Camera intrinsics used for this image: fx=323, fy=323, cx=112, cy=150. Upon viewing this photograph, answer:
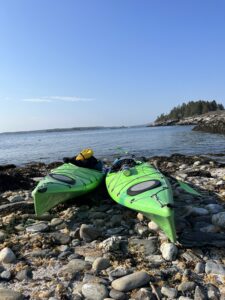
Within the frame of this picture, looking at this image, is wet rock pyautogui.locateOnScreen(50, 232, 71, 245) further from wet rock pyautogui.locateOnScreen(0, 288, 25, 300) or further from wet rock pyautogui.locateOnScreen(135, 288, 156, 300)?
wet rock pyautogui.locateOnScreen(135, 288, 156, 300)

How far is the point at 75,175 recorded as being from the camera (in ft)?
28.7

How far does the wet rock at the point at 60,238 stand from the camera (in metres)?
5.62

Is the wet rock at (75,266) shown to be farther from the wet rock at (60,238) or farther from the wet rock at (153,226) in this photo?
the wet rock at (153,226)

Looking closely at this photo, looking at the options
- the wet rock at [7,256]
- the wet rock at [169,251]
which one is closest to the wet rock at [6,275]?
the wet rock at [7,256]

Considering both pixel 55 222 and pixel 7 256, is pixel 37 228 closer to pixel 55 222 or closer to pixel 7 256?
pixel 55 222

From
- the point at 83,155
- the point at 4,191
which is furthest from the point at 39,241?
the point at 4,191

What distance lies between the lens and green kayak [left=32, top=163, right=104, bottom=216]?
22.5ft

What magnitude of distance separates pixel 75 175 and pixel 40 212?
2.10 m

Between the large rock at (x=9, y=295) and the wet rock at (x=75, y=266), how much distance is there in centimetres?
75

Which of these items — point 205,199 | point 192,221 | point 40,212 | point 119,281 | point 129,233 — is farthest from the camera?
point 205,199

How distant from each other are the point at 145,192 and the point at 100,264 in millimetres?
2155

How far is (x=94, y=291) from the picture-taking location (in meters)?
3.98

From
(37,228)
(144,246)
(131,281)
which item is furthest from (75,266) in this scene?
(37,228)

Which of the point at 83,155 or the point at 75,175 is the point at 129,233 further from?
the point at 83,155
